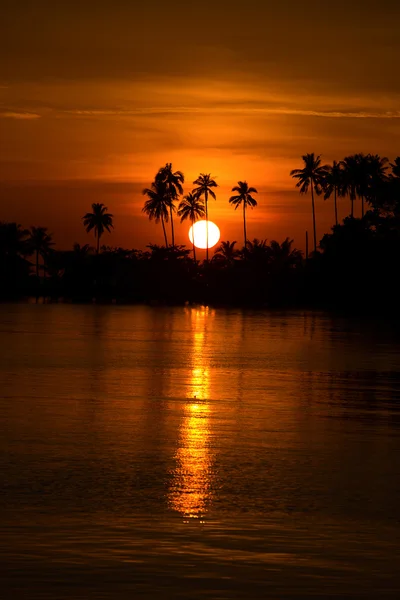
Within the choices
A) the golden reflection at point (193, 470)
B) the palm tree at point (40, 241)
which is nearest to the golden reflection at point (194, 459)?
the golden reflection at point (193, 470)

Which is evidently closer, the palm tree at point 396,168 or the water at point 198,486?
the water at point 198,486

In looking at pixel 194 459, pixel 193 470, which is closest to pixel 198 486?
pixel 193 470

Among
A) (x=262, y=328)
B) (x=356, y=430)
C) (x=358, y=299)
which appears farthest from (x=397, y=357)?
(x=358, y=299)

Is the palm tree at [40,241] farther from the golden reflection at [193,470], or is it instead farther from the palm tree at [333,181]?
the golden reflection at [193,470]

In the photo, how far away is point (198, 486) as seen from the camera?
40.4 ft

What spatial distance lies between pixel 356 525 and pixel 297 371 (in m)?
20.2

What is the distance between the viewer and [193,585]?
8.25 metres

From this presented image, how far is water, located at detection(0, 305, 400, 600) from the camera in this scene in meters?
8.53

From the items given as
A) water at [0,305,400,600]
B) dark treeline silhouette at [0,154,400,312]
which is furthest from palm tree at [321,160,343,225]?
water at [0,305,400,600]

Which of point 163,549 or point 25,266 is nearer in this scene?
point 163,549

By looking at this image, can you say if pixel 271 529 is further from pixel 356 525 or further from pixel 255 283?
pixel 255 283

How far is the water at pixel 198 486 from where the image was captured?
853 centimetres

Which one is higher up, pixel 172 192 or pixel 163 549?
pixel 172 192

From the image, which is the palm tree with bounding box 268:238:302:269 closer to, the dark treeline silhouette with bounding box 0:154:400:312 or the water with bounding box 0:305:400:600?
the dark treeline silhouette with bounding box 0:154:400:312
